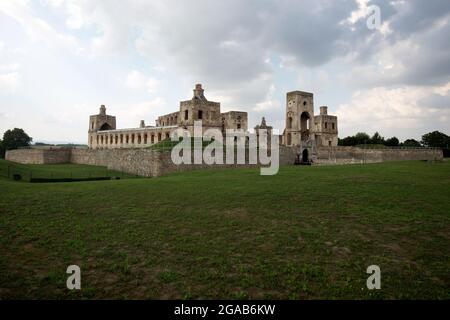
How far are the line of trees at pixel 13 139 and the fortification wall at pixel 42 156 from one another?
960 inches

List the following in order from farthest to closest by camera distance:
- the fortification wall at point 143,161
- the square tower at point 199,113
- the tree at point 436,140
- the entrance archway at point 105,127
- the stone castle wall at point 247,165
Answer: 1. the tree at point 436,140
2. the entrance archway at point 105,127
3. the square tower at point 199,113
4. the stone castle wall at point 247,165
5. the fortification wall at point 143,161

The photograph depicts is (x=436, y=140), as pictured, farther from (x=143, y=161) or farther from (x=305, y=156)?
(x=143, y=161)

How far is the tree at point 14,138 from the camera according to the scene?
77.7 meters

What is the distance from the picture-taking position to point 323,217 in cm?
1144

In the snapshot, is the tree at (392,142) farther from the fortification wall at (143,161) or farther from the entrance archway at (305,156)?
the fortification wall at (143,161)

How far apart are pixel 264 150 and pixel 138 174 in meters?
15.9

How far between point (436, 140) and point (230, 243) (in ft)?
317

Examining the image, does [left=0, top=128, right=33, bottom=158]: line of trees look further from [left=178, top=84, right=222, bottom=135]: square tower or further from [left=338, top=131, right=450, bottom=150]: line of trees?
[left=338, top=131, right=450, bottom=150]: line of trees

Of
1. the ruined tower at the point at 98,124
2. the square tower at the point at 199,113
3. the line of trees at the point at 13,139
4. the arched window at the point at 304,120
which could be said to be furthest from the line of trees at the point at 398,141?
the line of trees at the point at 13,139

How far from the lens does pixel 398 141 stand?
310ft

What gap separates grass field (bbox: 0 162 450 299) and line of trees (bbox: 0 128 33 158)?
2975 inches
